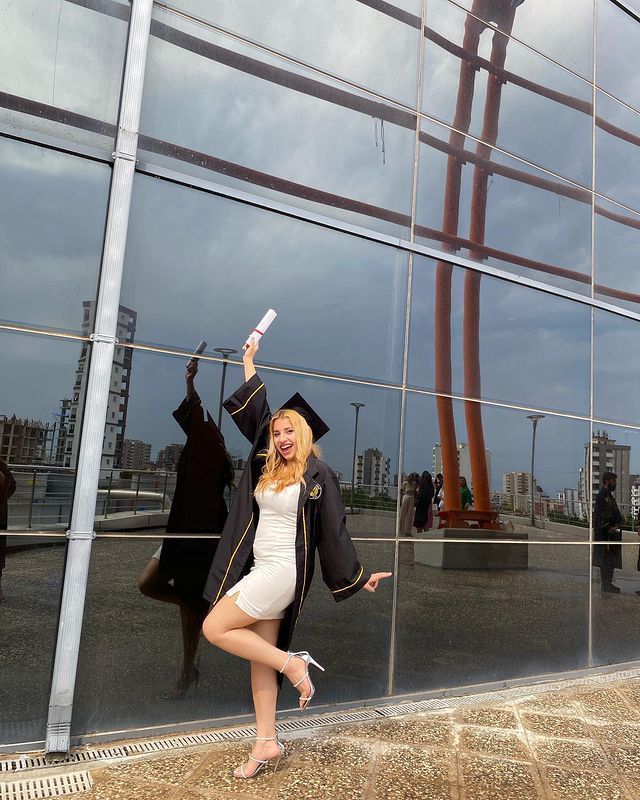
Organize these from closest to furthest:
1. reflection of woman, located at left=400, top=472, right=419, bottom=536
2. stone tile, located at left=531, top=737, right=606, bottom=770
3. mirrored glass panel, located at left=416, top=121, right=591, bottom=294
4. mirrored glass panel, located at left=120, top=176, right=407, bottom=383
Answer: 1. stone tile, located at left=531, top=737, right=606, bottom=770
2. mirrored glass panel, located at left=120, top=176, right=407, bottom=383
3. reflection of woman, located at left=400, top=472, right=419, bottom=536
4. mirrored glass panel, located at left=416, top=121, right=591, bottom=294

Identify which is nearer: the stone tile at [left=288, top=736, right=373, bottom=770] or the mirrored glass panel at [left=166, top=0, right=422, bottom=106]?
the stone tile at [left=288, top=736, right=373, bottom=770]

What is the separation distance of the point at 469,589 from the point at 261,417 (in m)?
2.44

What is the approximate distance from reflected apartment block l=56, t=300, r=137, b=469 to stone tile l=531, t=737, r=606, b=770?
3.02 metres

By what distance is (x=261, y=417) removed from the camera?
12.7ft

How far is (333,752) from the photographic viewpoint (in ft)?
12.2

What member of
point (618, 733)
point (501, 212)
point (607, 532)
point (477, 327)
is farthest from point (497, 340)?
point (618, 733)

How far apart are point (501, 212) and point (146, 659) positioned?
4366 mm

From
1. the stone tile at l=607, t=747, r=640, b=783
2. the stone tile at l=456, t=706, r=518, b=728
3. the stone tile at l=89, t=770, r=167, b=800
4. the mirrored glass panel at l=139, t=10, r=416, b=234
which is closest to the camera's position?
the stone tile at l=89, t=770, r=167, b=800

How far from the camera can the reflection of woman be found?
15.9 feet

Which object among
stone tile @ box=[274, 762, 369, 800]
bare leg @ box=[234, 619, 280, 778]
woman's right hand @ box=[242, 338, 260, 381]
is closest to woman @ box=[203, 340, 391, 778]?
bare leg @ box=[234, 619, 280, 778]

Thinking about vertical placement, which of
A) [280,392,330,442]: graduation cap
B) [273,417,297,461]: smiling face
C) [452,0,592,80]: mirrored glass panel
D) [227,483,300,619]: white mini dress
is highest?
[452,0,592,80]: mirrored glass panel

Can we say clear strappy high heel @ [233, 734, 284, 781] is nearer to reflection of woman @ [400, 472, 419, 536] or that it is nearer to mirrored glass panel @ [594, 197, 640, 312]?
reflection of woman @ [400, 472, 419, 536]

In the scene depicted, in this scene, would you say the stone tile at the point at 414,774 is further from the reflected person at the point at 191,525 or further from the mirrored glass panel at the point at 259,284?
the mirrored glass panel at the point at 259,284

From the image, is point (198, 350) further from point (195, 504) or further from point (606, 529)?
point (606, 529)
